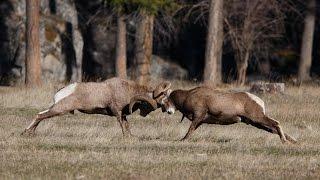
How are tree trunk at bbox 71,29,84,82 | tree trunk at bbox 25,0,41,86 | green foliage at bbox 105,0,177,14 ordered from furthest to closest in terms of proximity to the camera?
tree trunk at bbox 71,29,84,82, green foliage at bbox 105,0,177,14, tree trunk at bbox 25,0,41,86

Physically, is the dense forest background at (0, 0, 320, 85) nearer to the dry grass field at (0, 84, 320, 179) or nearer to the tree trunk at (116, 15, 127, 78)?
the tree trunk at (116, 15, 127, 78)

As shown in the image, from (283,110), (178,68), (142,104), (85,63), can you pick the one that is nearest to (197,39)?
(178,68)

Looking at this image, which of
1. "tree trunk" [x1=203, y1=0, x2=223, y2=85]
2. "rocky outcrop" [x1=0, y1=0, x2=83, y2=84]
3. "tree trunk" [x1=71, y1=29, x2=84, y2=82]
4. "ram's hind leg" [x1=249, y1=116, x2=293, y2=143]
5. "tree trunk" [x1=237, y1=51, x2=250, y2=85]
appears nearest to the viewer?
"ram's hind leg" [x1=249, y1=116, x2=293, y2=143]

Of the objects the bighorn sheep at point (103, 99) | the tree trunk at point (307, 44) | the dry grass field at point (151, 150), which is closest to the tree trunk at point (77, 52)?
the tree trunk at point (307, 44)

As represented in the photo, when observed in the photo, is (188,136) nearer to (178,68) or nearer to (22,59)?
(22,59)

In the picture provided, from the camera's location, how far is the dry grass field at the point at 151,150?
13391 mm

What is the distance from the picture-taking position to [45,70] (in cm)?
3834

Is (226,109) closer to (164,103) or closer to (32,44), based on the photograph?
(164,103)

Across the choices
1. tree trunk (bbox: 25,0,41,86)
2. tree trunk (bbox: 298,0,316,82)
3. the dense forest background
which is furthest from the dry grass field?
tree trunk (bbox: 298,0,316,82)

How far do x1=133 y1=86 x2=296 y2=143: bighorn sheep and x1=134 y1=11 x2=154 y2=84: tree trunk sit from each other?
1659 cm

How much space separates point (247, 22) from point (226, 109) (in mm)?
21315

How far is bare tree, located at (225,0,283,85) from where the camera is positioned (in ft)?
127

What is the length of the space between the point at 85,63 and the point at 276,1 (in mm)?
10111

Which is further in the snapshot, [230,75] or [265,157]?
[230,75]
